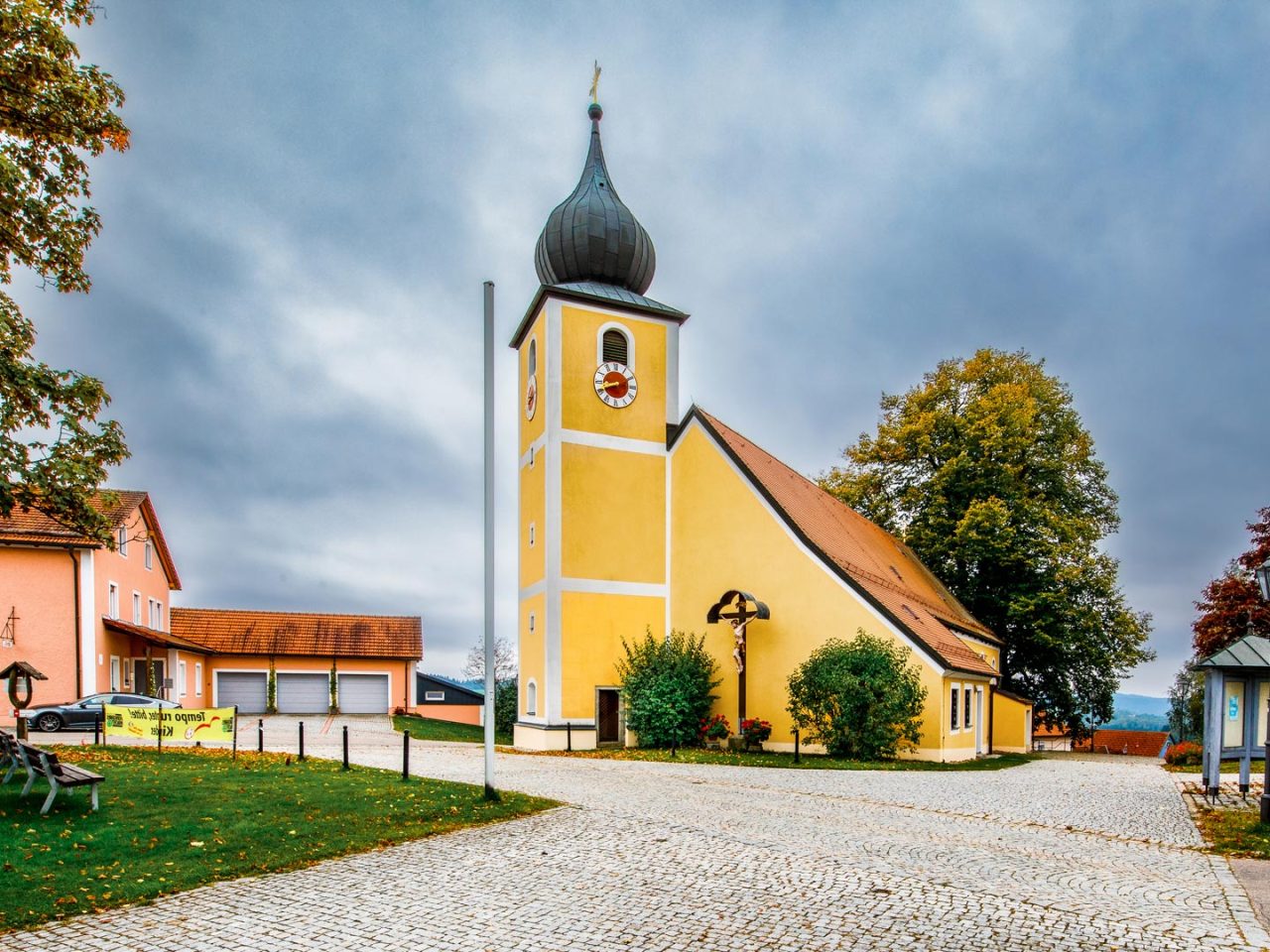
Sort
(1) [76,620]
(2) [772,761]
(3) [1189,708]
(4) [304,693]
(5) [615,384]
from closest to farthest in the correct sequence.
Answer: (2) [772,761] → (5) [615,384] → (1) [76,620] → (4) [304,693] → (3) [1189,708]

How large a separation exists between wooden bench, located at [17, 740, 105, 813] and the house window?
17843 millimetres

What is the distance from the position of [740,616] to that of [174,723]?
12.3 meters

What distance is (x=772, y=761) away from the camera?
1909 centimetres

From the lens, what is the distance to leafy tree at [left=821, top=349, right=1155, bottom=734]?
32.3 metres

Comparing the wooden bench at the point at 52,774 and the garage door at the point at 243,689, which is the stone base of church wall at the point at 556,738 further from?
the garage door at the point at 243,689

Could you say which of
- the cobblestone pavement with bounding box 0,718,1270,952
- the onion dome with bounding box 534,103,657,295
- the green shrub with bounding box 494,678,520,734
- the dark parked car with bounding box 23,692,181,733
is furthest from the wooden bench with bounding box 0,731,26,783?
the green shrub with bounding box 494,678,520,734

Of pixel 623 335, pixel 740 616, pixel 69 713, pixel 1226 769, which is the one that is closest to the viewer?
pixel 1226 769

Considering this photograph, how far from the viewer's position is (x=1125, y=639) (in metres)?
33.0

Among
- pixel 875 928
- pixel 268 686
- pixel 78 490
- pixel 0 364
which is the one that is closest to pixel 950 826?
pixel 875 928

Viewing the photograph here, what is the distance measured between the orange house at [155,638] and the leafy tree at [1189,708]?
1292 inches

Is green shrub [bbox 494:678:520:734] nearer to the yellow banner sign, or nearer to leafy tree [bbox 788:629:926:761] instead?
leafy tree [bbox 788:629:926:761]

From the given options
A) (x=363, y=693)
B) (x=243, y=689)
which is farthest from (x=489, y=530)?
(x=243, y=689)

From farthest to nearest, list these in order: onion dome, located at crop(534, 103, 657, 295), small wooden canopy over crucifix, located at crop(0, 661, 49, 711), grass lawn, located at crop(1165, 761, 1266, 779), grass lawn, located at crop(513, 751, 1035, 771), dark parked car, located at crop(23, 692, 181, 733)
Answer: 1. onion dome, located at crop(534, 103, 657, 295)
2. dark parked car, located at crop(23, 692, 181, 733)
3. grass lawn, located at crop(1165, 761, 1266, 779)
4. grass lawn, located at crop(513, 751, 1035, 771)
5. small wooden canopy over crucifix, located at crop(0, 661, 49, 711)

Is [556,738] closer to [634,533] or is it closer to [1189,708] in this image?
[634,533]
